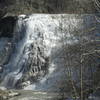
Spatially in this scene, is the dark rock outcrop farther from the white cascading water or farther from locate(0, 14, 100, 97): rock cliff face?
the white cascading water

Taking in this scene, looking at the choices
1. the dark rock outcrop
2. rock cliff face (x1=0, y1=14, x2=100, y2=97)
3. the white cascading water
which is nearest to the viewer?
rock cliff face (x1=0, y1=14, x2=100, y2=97)

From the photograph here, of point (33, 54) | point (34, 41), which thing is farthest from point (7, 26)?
point (33, 54)

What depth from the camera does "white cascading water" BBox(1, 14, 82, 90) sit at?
23.4 meters

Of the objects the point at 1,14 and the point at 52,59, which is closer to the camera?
the point at 52,59

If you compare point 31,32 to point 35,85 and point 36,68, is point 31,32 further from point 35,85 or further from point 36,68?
point 35,85

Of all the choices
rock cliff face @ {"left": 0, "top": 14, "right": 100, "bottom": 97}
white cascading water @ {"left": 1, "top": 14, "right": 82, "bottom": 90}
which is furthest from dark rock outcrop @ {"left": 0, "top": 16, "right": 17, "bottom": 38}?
white cascading water @ {"left": 1, "top": 14, "right": 82, "bottom": 90}

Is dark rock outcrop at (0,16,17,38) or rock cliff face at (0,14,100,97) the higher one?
dark rock outcrop at (0,16,17,38)

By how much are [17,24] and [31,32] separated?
2.68 m

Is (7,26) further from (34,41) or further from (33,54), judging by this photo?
(33,54)


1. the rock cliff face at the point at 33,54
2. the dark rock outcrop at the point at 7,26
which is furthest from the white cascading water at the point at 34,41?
the dark rock outcrop at the point at 7,26

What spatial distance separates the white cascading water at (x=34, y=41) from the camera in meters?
23.4

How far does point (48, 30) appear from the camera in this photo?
2758 centimetres

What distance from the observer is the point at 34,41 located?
26.0m

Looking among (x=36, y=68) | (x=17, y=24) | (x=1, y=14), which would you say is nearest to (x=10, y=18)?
(x=17, y=24)
